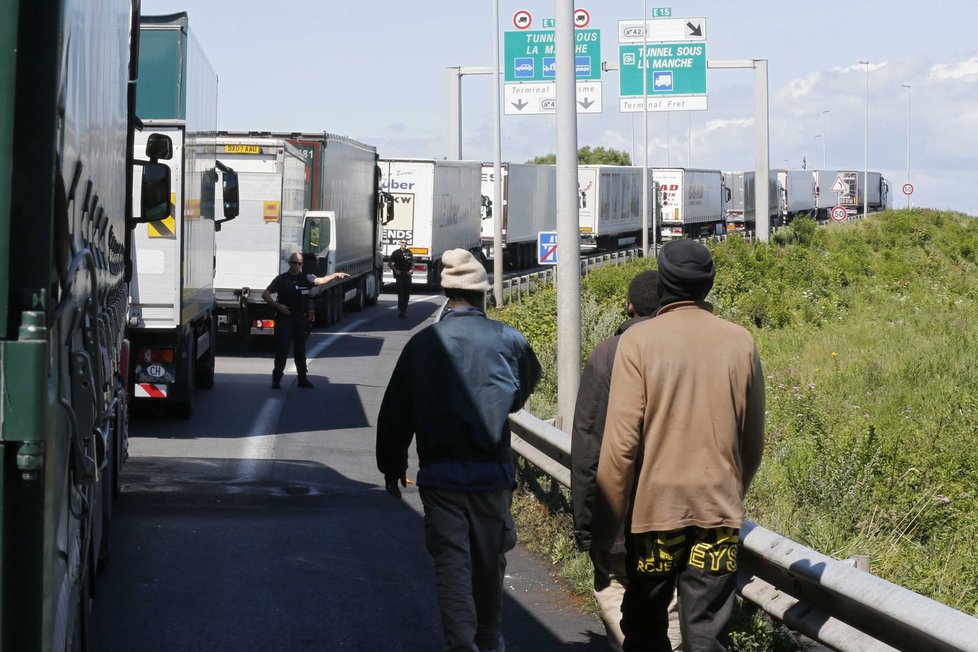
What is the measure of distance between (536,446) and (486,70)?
2702cm

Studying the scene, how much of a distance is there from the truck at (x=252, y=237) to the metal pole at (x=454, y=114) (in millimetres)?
15301

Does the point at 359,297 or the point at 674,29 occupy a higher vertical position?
the point at 674,29

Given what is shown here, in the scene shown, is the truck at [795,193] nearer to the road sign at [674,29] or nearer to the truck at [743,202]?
the truck at [743,202]

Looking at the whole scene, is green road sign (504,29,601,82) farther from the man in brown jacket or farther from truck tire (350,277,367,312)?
the man in brown jacket

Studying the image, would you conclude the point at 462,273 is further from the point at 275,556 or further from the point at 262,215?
the point at 262,215

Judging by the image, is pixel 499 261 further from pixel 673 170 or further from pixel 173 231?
pixel 673 170

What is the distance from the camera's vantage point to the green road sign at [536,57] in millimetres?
34750

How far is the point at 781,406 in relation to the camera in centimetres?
1491

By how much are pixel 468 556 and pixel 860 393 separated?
38.7 feet

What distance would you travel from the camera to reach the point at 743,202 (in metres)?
82.4

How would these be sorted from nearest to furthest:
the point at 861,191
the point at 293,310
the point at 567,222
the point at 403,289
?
the point at 567,222
the point at 293,310
the point at 403,289
the point at 861,191

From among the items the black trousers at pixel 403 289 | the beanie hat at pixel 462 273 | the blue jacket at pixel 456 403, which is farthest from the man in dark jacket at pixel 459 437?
the black trousers at pixel 403 289

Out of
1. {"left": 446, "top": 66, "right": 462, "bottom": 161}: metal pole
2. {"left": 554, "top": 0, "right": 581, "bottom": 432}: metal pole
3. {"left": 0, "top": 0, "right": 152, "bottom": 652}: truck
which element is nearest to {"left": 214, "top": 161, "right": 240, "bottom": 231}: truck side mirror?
{"left": 554, "top": 0, "right": 581, "bottom": 432}: metal pole

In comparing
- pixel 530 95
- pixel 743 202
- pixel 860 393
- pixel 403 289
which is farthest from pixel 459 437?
pixel 743 202
